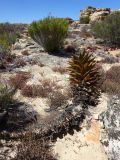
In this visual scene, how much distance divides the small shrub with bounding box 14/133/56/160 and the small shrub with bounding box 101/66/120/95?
3.09 meters

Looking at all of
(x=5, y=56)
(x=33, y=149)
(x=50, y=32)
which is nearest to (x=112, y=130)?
(x=33, y=149)

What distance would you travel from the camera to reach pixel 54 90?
8930mm

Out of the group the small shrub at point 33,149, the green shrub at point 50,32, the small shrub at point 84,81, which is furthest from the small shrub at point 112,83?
the green shrub at point 50,32

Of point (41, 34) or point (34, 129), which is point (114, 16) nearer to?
point (41, 34)

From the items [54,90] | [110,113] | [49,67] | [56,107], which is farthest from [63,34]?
[110,113]

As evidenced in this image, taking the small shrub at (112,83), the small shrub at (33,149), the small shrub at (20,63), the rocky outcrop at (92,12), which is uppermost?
the rocky outcrop at (92,12)

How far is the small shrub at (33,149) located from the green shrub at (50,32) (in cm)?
813

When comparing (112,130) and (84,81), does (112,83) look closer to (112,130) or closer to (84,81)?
(84,81)

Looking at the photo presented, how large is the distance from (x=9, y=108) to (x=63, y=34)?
7725mm

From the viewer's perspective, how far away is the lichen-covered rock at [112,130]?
19.4 ft

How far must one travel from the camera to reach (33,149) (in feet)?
19.0

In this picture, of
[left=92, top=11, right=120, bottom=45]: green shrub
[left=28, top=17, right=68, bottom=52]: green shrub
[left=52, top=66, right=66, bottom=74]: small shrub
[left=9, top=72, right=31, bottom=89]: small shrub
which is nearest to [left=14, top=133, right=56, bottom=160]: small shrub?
[left=9, top=72, right=31, bottom=89]: small shrub

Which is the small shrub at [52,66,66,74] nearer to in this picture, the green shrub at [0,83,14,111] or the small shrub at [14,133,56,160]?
the green shrub at [0,83,14,111]

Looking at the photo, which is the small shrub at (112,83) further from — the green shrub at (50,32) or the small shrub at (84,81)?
the green shrub at (50,32)
